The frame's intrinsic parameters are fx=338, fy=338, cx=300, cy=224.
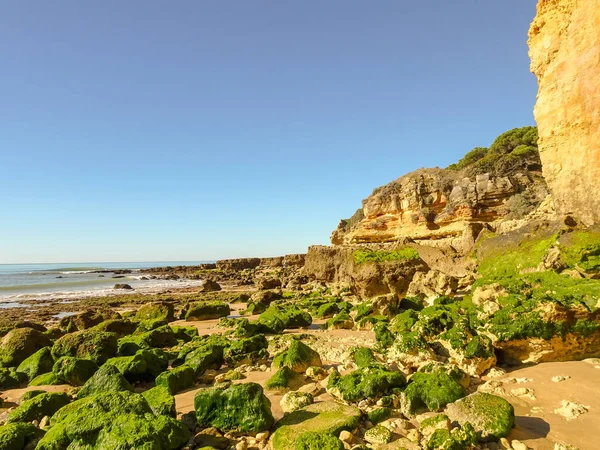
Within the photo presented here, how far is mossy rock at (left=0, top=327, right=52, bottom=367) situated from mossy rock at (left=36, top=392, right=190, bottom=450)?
26.2ft

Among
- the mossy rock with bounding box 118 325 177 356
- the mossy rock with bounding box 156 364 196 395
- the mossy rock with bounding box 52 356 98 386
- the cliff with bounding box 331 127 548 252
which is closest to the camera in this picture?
the mossy rock with bounding box 156 364 196 395

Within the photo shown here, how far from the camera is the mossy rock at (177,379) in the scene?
6.59 metres

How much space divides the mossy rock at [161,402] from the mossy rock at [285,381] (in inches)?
66.8

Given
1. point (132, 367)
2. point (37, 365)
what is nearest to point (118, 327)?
point (37, 365)

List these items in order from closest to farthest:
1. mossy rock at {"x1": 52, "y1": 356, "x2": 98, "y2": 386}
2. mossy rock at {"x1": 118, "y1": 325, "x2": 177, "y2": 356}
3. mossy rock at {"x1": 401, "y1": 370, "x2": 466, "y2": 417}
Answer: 1. mossy rock at {"x1": 401, "y1": 370, "x2": 466, "y2": 417}
2. mossy rock at {"x1": 52, "y1": 356, "x2": 98, "y2": 386}
3. mossy rock at {"x1": 118, "y1": 325, "x2": 177, "y2": 356}

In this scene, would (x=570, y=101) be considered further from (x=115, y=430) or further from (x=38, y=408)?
(x=38, y=408)

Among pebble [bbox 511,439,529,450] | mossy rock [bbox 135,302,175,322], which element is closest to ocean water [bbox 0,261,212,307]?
mossy rock [bbox 135,302,175,322]

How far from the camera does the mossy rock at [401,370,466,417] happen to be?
4.83 m

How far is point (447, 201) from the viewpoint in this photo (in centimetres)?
2902

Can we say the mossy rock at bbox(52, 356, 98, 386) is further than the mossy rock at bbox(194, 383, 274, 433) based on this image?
Yes

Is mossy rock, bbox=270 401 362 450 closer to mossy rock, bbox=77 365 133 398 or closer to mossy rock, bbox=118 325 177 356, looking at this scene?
mossy rock, bbox=77 365 133 398

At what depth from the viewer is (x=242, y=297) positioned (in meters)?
22.2

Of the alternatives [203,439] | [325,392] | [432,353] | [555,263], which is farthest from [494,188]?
[203,439]

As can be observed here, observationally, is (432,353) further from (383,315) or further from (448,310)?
(383,315)
